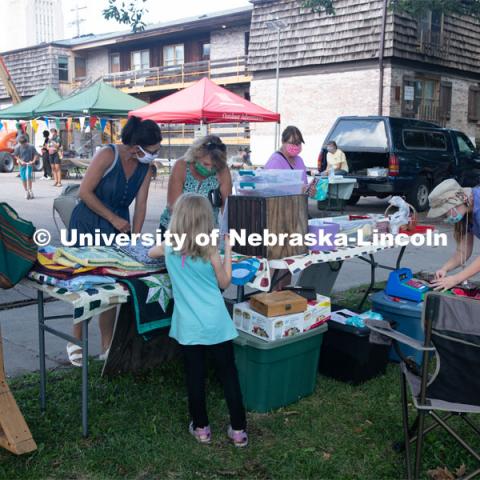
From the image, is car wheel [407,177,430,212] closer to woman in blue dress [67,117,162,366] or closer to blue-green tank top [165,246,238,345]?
woman in blue dress [67,117,162,366]

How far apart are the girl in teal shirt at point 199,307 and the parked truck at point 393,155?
10.0 metres

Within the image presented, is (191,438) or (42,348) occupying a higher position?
(42,348)

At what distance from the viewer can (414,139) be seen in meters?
13.6

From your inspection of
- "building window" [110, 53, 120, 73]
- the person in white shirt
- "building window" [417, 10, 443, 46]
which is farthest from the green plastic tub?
"building window" [110, 53, 120, 73]

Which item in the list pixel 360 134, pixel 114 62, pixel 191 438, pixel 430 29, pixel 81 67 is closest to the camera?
pixel 191 438

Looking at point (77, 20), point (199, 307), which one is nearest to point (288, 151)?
point (199, 307)

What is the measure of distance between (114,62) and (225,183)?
33.1m

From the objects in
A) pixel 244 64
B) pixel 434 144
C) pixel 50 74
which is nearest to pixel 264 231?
pixel 434 144

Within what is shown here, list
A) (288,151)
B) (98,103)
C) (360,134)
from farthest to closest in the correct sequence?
(98,103)
(360,134)
(288,151)

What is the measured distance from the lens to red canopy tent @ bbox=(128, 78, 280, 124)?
40.6 feet

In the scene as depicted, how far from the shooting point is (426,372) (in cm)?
286

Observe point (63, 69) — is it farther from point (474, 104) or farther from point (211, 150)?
point (211, 150)

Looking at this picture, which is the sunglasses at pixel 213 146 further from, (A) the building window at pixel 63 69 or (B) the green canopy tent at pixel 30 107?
(A) the building window at pixel 63 69

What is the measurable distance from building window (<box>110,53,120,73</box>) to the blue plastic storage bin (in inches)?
1309
